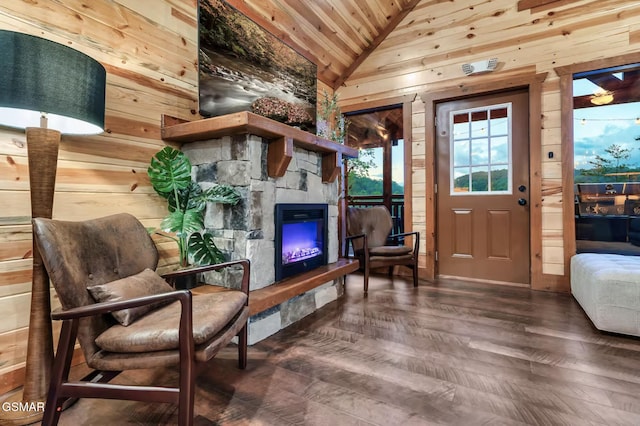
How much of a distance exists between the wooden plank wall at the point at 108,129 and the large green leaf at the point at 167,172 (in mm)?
196

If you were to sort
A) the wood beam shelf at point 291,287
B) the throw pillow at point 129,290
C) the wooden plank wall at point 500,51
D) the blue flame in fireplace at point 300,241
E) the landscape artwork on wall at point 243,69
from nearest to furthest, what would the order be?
the throw pillow at point 129,290 < the wood beam shelf at point 291,287 < the landscape artwork on wall at point 243,69 < the blue flame in fireplace at point 300,241 < the wooden plank wall at point 500,51

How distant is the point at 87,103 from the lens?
138 centimetres

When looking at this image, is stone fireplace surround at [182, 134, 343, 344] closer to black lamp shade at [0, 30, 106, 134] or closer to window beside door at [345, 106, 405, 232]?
black lamp shade at [0, 30, 106, 134]

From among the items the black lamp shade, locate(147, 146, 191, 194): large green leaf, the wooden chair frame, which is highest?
the black lamp shade

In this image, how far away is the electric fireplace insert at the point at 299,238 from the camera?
7.75 ft

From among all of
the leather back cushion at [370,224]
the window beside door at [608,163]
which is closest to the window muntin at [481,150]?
the window beside door at [608,163]

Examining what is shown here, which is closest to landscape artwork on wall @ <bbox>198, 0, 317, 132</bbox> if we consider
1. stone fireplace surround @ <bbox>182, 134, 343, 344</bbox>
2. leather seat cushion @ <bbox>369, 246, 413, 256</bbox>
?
stone fireplace surround @ <bbox>182, 134, 343, 344</bbox>

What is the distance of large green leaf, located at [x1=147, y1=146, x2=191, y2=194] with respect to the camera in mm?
2012

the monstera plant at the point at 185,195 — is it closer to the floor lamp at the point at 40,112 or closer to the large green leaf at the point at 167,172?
the large green leaf at the point at 167,172

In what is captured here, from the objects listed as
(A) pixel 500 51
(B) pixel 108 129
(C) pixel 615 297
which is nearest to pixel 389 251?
(C) pixel 615 297

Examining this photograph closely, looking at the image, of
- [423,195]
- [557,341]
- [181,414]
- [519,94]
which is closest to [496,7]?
[519,94]

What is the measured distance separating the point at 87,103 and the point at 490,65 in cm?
385

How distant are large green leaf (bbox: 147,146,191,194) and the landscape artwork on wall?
52cm

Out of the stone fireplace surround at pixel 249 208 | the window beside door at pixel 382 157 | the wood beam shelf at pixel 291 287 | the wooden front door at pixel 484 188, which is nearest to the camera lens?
the wood beam shelf at pixel 291 287
